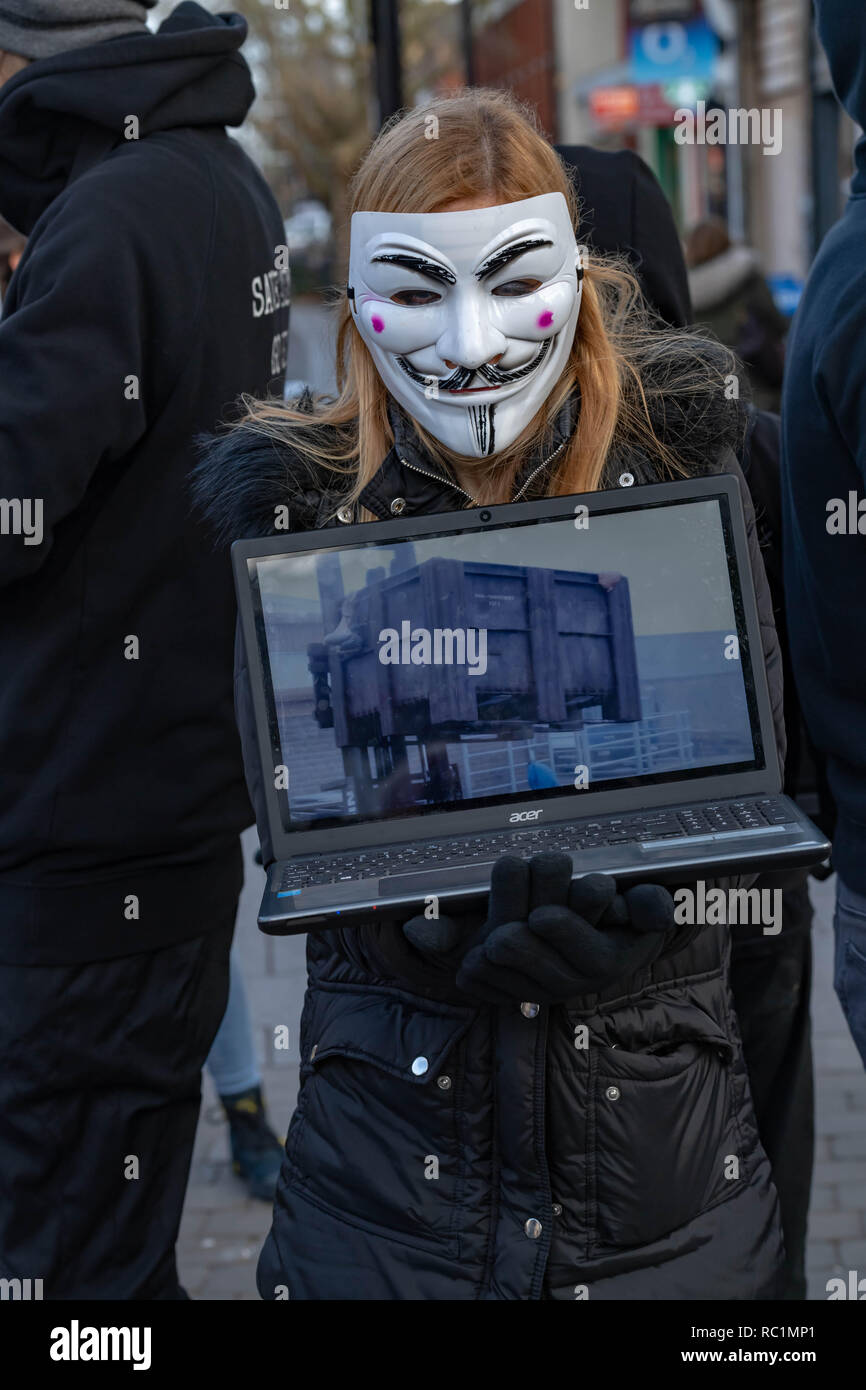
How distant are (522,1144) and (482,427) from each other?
94 centimetres

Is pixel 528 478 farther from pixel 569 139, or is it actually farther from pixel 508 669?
pixel 569 139

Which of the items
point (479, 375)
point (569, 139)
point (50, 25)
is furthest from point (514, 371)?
point (569, 139)

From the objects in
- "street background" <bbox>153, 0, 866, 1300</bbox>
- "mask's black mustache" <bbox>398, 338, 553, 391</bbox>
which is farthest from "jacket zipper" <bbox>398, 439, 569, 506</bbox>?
"street background" <bbox>153, 0, 866, 1300</bbox>

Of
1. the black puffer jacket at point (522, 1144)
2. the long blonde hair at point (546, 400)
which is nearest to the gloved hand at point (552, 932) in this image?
the black puffer jacket at point (522, 1144)

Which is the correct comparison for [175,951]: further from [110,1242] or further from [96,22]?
[96,22]

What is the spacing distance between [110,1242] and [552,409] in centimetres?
173

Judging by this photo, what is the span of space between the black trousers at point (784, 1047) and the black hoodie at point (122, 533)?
1088mm

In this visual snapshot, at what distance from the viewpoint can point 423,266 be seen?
2.11 metres

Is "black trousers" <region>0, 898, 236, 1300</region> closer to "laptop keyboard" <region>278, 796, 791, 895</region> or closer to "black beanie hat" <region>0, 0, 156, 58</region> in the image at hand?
"laptop keyboard" <region>278, 796, 791, 895</region>

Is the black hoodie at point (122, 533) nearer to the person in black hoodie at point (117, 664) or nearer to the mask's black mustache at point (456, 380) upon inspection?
the person in black hoodie at point (117, 664)

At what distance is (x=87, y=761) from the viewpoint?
2725 millimetres

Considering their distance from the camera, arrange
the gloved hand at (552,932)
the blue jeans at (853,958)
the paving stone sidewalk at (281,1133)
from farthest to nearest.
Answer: the paving stone sidewalk at (281,1133) < the blue jeans at (853,958) < the gloved hand at (552,932)

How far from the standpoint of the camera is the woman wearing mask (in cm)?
194

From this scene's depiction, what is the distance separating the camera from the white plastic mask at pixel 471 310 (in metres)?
2.10
